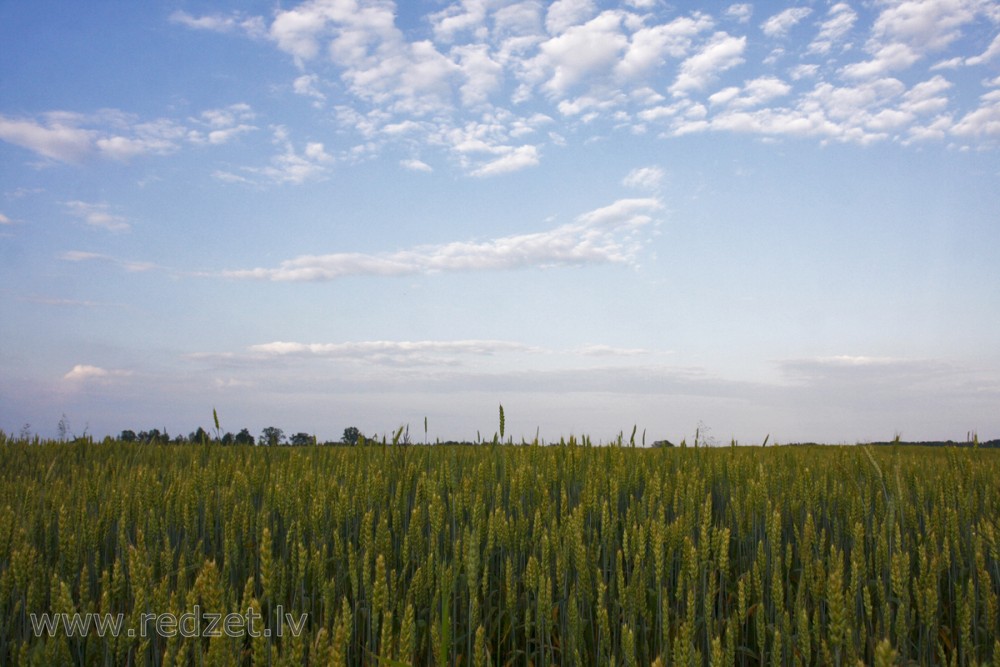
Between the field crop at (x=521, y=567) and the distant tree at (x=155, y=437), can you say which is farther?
the distant tree at (x=155, y=437)

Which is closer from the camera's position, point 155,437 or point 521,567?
point 521,567

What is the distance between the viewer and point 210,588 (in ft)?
5.90

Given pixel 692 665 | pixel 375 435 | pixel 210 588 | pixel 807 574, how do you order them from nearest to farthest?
pixel 210 588, pixel 692 665, pixel 807 574, pixel 375 435

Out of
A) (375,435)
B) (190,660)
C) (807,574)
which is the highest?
(375,435)

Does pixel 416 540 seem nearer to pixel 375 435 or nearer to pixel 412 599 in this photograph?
pixel 412 599

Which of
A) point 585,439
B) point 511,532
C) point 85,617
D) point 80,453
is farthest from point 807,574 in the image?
point 80,453

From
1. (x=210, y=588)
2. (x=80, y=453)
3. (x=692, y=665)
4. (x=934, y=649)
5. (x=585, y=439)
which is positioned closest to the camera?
(x=210, y=588)

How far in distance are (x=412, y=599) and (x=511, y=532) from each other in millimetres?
538

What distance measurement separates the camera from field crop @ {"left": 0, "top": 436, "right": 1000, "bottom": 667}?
7.14 feet

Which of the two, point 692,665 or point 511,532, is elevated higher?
point 511,532

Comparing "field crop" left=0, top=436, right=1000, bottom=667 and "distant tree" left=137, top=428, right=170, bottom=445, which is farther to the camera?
"distant tree" left=137, top=428, right=170, bottom=445

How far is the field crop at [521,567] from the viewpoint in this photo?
7.14 ft

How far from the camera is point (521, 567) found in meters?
3.03

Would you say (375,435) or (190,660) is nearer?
(190,660)
